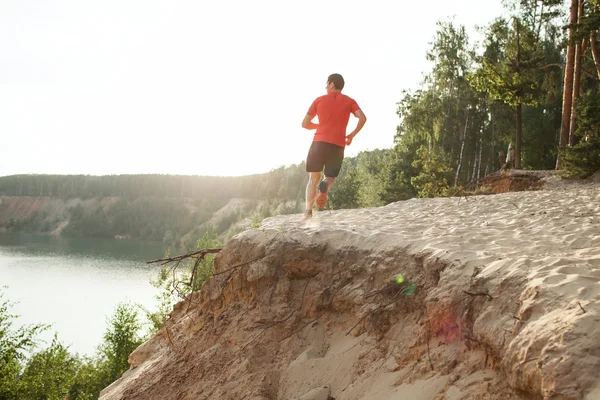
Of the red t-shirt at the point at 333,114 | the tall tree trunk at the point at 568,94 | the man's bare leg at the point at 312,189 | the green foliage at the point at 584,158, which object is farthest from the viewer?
the tall tree trunk at the point at 568,94

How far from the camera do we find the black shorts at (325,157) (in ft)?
21.7

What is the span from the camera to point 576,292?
275 cm

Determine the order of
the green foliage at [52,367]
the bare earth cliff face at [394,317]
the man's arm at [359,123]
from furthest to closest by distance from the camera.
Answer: the green foliage at [52,367] → the man's arm at [359,123] → the bare earth cliff face at [394,317]

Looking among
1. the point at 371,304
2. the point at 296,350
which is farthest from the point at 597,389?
the point at 296,350

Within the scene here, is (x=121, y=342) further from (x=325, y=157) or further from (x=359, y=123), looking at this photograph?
(x=359, y=123)

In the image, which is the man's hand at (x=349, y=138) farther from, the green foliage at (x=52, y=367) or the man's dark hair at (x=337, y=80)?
the green foliage at (x=52, y=367)

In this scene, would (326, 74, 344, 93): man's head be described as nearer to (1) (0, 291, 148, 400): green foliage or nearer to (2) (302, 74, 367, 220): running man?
(2) (302, 74, 367, 220): running man

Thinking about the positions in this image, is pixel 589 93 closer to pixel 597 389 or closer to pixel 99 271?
pixel 597 389

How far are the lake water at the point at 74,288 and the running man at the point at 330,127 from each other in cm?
2883

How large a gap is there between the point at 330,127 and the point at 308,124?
36 centimetres

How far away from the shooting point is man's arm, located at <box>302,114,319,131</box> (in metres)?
6.67

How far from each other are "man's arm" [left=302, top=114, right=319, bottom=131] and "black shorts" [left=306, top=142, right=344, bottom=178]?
9.6 inches

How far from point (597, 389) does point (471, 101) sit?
107 ft

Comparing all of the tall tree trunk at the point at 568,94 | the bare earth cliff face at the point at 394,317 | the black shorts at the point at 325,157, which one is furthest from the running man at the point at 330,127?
the tall tree trunk at the point at 568,94
